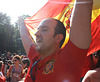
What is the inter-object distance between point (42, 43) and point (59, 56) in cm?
26

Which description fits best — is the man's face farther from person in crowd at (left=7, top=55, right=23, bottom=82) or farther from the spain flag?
person in crowd at (left=7, top=55, right=23, bottom=82)

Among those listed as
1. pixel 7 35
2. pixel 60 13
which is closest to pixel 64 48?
pixel 60 13

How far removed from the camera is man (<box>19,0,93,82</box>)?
101cm

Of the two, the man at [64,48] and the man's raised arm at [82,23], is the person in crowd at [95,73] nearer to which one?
the man at [64,48]

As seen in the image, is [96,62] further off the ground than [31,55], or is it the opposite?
[31,55]

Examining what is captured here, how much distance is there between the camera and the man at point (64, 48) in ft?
3.31

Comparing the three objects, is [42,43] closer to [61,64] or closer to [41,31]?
[41,31]

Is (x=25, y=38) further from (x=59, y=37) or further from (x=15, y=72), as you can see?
(x=15, y=72)

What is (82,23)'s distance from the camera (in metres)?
1.00

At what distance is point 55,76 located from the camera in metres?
1.11

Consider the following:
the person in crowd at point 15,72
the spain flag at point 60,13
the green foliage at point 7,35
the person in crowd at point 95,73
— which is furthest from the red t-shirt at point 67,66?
the green foliage at point 7,35

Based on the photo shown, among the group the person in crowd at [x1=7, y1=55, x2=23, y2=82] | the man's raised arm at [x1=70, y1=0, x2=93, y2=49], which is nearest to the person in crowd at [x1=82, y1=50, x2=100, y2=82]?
the man's raised arm at [x1=70, y1=0, x2=93, y2=49]

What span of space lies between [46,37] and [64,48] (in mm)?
267

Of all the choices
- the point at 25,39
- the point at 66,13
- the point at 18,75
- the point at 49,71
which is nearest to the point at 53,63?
the point at 49,71
